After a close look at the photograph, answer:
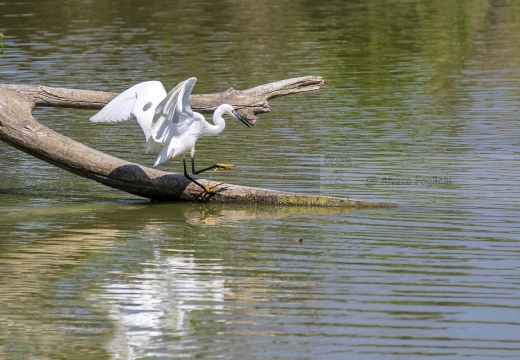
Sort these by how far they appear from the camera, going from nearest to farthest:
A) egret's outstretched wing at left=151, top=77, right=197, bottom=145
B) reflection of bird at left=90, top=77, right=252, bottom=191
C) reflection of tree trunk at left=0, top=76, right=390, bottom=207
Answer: egret's outstretched wing at left=151, top=77, right=197, bottom=145 → reflection of bird at left=90, top=77, right=252, bottom=191 → reflection of tree trunk at left=0, top=76, right=390, bottom=207

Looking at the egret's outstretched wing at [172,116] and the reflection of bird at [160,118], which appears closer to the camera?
the egret's outstretched wing at [172,116]

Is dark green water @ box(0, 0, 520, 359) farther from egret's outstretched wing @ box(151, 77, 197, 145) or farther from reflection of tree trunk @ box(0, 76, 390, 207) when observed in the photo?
egret's outstretched wing @ box(151, 77, 197, 145)

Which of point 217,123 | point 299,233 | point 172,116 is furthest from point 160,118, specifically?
point 299,233

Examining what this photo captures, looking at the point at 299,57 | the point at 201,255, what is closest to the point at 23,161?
the point at 201,255

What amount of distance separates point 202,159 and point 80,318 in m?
5.05

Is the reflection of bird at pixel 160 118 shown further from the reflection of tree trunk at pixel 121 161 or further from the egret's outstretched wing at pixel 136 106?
the reflection of tree trunk at pixel 121 161

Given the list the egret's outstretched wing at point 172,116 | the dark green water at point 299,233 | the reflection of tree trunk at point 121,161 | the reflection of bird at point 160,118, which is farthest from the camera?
the reflection of tree trunk at point 121,161

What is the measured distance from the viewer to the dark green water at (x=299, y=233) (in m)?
5.52

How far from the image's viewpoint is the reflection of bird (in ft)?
27.9

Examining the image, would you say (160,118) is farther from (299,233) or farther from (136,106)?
(299,233)

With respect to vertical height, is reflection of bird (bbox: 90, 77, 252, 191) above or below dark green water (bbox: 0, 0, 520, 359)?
above

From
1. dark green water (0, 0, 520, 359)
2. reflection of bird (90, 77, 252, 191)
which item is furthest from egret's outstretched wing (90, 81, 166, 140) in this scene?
dark green water (0, 0, 520, 359)

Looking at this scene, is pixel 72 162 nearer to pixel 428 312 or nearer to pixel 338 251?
pixel 338 251

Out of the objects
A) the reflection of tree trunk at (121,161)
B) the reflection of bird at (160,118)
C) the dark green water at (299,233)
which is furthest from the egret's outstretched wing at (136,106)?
the dark green water at (299,233)
